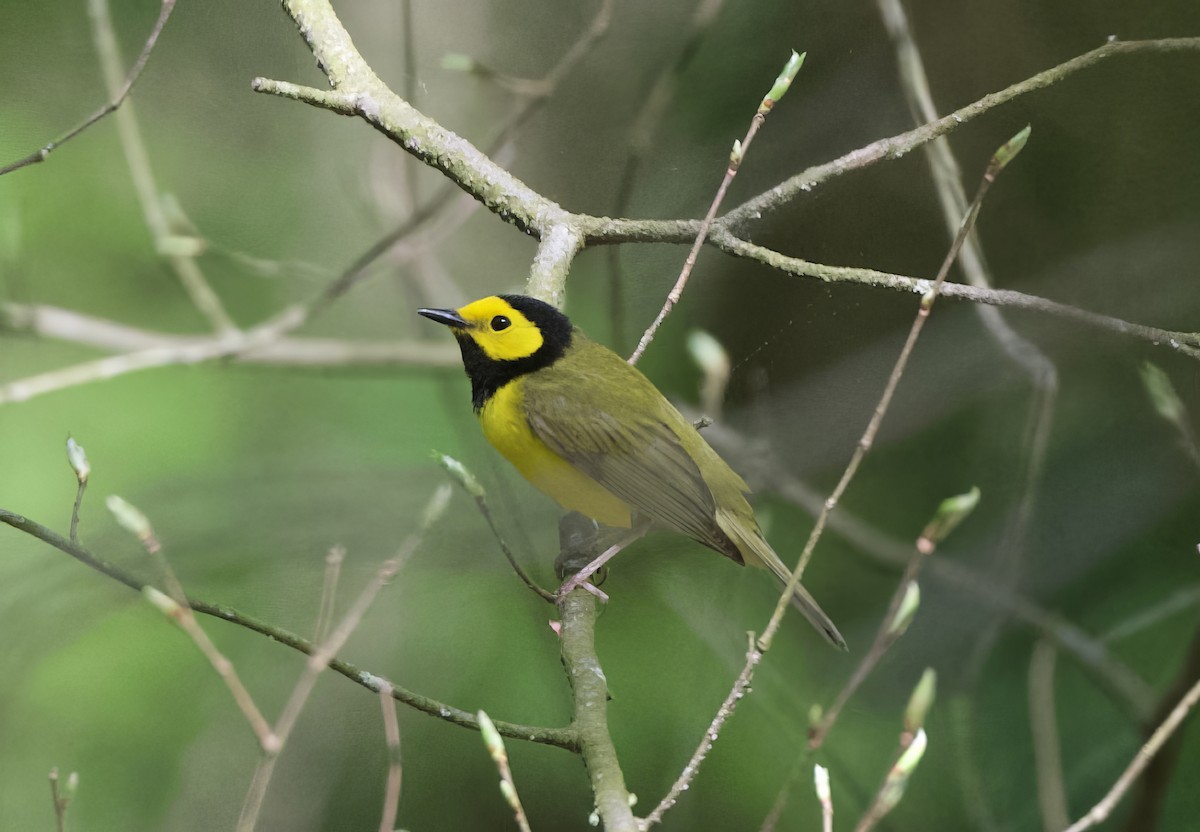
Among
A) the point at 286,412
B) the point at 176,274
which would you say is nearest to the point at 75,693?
the point at 286,412

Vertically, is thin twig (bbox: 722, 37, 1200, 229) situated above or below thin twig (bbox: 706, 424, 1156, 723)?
above

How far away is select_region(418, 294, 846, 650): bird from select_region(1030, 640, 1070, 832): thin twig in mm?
471

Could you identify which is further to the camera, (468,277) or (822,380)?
(468,277)

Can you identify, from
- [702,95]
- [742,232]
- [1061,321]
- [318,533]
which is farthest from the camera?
[318,533]

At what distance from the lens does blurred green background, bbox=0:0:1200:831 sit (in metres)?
1.63

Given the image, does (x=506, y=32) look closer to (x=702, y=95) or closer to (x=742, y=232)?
(x=702, y=95)

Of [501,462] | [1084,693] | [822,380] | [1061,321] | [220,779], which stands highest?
[1061,321]

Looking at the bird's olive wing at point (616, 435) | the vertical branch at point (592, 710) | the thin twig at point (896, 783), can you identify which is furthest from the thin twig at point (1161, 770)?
the thin twig at point (896, 783)

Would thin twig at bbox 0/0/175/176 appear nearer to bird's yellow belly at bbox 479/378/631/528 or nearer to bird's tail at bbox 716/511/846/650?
bird's yellow belly at bbox 479/378/631/528

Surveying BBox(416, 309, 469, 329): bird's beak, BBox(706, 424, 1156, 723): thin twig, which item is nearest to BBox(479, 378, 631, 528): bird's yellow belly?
BBox(416, 309, 469, 329): bird's beak

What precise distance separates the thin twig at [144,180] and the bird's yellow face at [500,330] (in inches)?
26.6

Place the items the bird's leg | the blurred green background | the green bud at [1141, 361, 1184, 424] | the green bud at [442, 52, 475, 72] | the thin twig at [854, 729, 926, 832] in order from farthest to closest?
the green bud at [442, 52, 475, 72] < the blurred green background < the green bud at [1141, 361, 1184, 424] < the bird's leg < the thin twig at [854, 729, 926, 832]

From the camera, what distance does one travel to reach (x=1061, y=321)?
1.68 metres

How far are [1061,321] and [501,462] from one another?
3.31 ft
